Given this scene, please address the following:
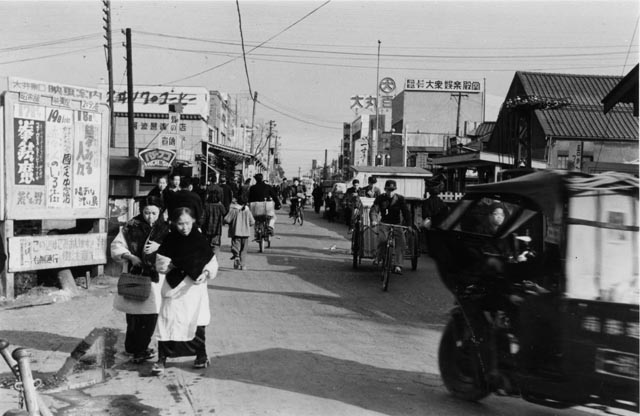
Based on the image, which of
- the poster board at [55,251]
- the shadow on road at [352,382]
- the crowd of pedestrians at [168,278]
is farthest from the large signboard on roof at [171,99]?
the shadow on road at [352,382]

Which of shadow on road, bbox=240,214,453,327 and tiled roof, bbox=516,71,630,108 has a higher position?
tiled roof, bbox=516,71,630,108

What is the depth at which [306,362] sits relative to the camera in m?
6.16

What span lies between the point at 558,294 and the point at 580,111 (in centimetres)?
2675

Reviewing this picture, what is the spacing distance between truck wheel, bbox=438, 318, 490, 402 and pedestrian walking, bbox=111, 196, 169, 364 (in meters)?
2.86

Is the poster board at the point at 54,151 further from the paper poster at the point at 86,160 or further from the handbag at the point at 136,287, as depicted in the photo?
the handbag at the point at 136,287

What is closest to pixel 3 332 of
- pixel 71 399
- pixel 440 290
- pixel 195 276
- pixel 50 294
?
pixel 50 294

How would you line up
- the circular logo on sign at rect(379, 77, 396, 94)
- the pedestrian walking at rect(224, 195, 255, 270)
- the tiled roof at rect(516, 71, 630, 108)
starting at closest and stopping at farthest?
the pedestrian walking at rect(224, 195, 255, 270) < the tiled roof at rect(516, 71, 630, 108) < the circular logo on sign at rect(379, 77, 396, 94)

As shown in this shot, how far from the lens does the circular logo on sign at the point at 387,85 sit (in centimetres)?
4778

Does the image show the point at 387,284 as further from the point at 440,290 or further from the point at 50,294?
the point at 50,294

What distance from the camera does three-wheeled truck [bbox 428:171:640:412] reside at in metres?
3.95

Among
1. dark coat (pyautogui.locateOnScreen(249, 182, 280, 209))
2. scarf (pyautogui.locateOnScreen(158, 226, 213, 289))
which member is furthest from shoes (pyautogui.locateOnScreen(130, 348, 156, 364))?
dark coat (pyautogui.locateOnScreen(249, 182, 280, 209))

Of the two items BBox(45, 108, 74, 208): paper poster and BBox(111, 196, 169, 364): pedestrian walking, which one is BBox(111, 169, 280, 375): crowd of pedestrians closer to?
BBox(111, 196, 169, 364): pedestrian walking

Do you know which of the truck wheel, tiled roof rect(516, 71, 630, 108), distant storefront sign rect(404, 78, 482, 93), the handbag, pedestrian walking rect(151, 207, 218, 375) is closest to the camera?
the truck wheel

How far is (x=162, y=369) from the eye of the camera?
5.72 m
